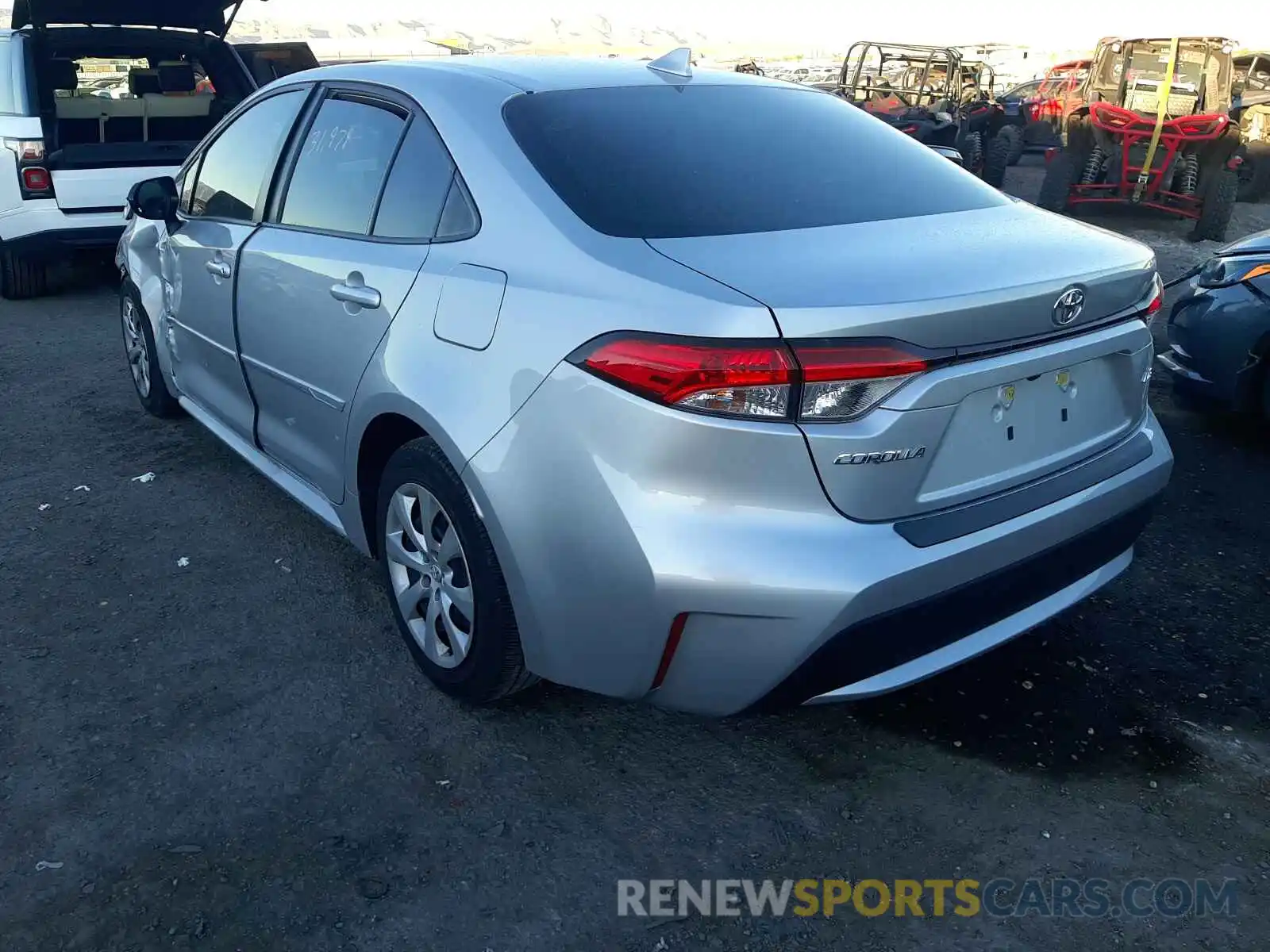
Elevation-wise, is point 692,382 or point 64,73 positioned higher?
point 64,73

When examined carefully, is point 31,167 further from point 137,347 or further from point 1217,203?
point 1217,203

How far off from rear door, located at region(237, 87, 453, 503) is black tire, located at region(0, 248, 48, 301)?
4929mm

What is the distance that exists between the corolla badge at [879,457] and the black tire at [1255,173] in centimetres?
1253

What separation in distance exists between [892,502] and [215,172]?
116 inches

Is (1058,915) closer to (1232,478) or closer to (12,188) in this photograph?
(1232,478)

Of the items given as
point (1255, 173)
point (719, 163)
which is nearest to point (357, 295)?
point (719, 163)

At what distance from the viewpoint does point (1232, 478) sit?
172 inches

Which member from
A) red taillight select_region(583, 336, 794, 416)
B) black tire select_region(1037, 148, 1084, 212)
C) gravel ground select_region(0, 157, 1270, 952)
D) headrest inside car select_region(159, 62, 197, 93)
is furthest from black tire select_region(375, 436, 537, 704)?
black tire select_region(1037, 148, 1084, 212)

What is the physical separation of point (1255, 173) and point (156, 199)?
12753mm

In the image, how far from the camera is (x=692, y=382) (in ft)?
6.64

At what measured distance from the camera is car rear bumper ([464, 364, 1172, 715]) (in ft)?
6.75

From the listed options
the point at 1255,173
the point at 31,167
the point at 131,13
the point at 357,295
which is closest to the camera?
the point at 357,295

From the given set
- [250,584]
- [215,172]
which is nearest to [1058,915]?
[250,584]

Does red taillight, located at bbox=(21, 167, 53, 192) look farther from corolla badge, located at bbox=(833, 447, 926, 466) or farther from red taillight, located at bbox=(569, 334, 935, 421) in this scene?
corolla badge, located at bbox=(833, 447, 926, 466)
